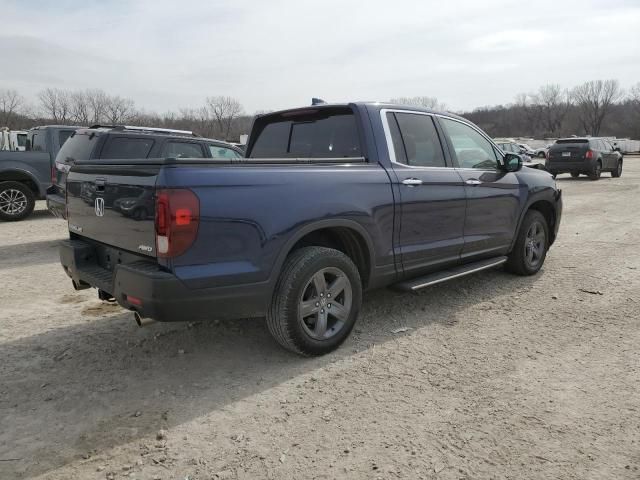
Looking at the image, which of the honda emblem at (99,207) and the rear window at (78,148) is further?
the rear window at (78,148)

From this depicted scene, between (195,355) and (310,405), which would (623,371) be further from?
(195,355)

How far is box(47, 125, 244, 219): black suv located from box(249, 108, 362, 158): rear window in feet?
9.02

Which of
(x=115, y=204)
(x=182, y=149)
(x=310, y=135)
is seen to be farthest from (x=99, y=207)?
(x=182, y=149)

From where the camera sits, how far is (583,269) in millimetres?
6238

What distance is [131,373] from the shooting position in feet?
11.5

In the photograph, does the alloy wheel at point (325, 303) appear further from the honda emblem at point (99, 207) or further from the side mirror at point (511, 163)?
the side mirror at point (511, 163)

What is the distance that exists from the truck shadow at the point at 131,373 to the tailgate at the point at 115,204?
91cm

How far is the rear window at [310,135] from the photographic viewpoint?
4.21m

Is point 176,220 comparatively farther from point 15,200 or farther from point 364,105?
point 15,200

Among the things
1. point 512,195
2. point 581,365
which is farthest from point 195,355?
point 512,195

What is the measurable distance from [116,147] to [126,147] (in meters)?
0.16

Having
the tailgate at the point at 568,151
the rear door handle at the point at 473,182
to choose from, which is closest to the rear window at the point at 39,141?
the rear door handle at the point at 473,182

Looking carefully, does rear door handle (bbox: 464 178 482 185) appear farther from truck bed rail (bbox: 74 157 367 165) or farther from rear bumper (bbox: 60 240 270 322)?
rear bumper (bbox: 60 240 270 322)

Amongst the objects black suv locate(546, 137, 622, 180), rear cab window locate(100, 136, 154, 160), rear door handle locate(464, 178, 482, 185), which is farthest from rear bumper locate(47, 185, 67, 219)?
black suv locate(546, 137, 622, 180)
